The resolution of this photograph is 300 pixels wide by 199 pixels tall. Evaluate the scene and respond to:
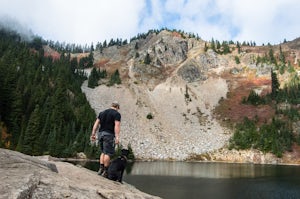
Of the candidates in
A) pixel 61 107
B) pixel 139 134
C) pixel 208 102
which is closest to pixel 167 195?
pixel 61 107

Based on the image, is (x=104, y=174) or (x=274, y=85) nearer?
(x=104, y=174)

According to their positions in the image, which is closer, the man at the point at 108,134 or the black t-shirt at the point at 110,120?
the man at the point at 108,134

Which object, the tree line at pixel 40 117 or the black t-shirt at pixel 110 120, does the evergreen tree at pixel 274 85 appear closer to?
the tree line at pixel 40 117

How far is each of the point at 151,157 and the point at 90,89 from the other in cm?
6324

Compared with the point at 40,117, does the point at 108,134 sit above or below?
below

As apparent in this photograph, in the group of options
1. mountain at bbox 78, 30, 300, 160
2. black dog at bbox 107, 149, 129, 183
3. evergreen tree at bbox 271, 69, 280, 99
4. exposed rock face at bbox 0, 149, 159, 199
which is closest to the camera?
exposed rock face at bbox 0, 149, 159, 199

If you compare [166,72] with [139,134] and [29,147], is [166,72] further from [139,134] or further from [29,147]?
[29,147]

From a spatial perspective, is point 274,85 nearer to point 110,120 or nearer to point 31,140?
point 31,140

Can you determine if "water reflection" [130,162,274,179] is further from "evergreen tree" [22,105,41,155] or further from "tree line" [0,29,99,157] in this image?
"evergreen tree" [22,105,41,155]

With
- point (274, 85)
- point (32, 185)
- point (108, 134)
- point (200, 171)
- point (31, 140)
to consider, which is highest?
point (274, 85)

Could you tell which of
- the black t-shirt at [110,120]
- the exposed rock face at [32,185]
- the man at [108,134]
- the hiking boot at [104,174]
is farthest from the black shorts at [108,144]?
the exposed rock face at [32,185]

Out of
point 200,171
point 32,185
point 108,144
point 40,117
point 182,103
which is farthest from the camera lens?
point 182,103

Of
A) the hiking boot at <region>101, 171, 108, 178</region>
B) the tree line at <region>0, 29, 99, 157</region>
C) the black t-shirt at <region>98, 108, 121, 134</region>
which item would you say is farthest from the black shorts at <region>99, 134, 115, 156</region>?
the tree line at <region>0, 29, 99, 157</region>

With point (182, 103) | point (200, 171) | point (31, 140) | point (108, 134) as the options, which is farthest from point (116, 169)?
point (182, 103)
